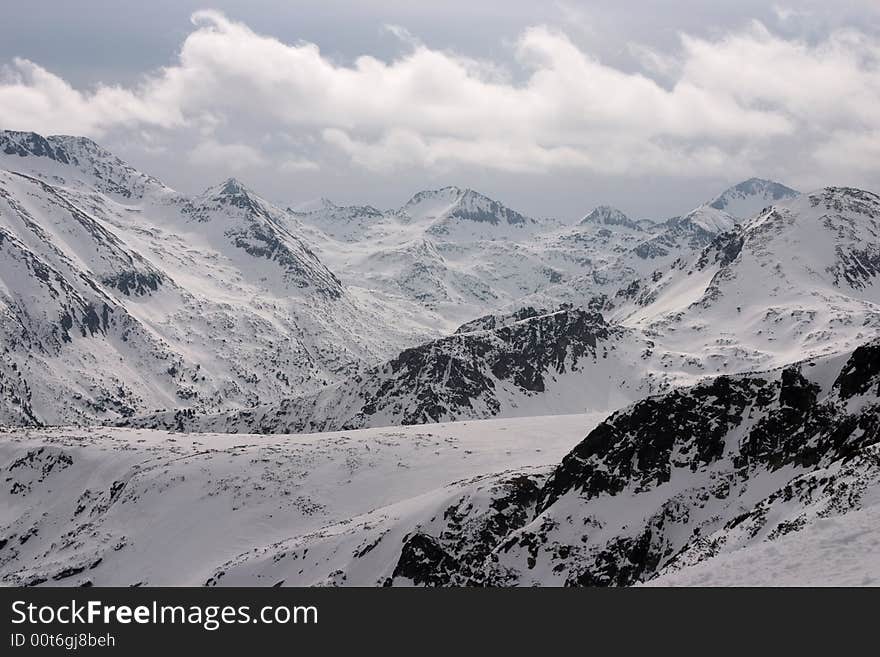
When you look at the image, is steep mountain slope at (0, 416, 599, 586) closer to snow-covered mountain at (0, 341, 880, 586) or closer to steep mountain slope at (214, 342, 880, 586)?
snow-covered mountain at (0, 341, 880, 586)

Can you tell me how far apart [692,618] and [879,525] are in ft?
31.6

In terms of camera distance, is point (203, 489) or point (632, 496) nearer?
point (632, 496)

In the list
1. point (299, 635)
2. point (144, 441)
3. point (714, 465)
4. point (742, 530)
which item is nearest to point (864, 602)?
point (742, 530)

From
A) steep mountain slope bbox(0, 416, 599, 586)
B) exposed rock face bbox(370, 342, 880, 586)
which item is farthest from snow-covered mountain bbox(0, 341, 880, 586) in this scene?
steep mountain slope bbox(0, 416, 599, 586)

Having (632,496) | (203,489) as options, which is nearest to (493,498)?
(632,496)

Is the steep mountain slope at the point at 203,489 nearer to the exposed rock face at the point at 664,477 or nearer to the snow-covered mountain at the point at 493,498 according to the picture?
the snow-covered mountain at the point at 493,498

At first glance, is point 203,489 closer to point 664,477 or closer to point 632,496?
point 632,496

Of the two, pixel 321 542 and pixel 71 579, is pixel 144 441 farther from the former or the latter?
pixel 321 542

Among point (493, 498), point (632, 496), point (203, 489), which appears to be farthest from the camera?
point (203, 489)

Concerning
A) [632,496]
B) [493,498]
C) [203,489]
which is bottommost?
[203,489]

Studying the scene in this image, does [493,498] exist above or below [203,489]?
above

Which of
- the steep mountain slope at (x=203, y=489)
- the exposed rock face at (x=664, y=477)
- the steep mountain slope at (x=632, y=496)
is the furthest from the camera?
the steep mountain slope at (x=203, y=489)

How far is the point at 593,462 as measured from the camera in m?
79.3

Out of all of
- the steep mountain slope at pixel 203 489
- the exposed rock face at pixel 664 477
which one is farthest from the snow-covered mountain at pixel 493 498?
the steep mountain slope at pixel 203 489
